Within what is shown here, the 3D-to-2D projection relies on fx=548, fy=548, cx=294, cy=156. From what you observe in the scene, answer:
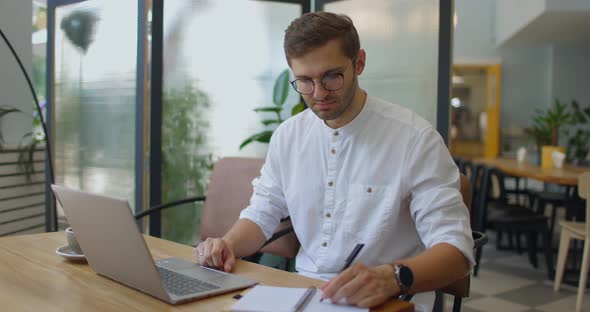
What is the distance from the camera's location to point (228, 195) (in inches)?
100

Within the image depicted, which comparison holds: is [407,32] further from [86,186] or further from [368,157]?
[86,186]

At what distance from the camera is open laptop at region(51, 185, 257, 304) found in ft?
3.54

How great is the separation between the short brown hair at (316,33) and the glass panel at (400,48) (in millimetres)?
1641

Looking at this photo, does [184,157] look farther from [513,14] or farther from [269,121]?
[513,14]

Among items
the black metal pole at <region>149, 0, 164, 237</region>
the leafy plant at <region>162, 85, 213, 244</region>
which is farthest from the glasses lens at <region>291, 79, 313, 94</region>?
the leafy plant at <region>162, 85, 213, 244</region>

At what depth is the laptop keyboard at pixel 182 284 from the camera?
3.79ft

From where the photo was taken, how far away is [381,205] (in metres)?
1.55

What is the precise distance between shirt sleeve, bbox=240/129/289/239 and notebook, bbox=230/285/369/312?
0.62 metres

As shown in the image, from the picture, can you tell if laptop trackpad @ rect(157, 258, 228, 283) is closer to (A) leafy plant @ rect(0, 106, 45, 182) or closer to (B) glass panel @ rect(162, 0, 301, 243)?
(B) glass panel @ rect(162, 0, 301, 243)

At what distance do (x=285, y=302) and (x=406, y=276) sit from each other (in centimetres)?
30

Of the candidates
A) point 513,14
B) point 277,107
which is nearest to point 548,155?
point 277,107

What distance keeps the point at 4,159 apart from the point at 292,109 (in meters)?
2.07

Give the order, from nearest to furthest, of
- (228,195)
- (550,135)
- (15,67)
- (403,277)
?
(403,277)
(228,195)
(15,67)
(550,135)

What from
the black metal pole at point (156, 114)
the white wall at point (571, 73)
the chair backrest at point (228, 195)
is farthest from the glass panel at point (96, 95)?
the white wall at point (571, 73)
